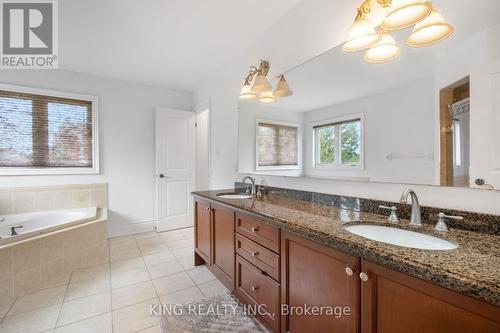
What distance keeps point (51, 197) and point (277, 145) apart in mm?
3110

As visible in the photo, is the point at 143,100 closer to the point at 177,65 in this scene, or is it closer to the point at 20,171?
the point at 177,65

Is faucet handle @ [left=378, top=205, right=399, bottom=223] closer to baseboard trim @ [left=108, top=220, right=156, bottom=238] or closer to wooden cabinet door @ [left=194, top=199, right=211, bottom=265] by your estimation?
wooden cabinet door @ [left=194, top=199, right=211, bottom=265]

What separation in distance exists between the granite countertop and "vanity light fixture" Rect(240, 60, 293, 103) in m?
1.19

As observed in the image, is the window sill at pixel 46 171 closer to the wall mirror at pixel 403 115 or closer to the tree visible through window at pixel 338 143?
the wall mirror at pixel 403 115

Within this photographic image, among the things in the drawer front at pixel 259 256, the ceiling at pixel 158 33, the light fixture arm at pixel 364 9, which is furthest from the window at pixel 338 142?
the ceiling at pixel 158 33

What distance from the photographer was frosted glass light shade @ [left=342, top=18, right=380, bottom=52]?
4.00 ft

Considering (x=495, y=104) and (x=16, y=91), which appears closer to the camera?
(x=495, y=104)

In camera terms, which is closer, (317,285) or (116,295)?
(317,285)

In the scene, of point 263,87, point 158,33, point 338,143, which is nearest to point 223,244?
point 338,143

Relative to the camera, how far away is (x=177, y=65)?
300 cm

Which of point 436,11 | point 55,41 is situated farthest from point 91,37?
point 436,11

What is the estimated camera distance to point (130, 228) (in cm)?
360

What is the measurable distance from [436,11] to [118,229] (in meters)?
4.18

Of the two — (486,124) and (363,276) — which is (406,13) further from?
(363,276)
